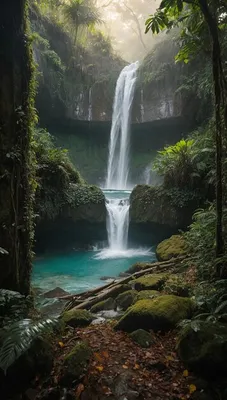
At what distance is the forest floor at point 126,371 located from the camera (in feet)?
8.34

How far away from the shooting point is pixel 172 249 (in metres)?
7.41

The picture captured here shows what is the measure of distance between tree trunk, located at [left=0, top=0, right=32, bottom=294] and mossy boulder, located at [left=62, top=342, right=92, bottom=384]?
1069 mm

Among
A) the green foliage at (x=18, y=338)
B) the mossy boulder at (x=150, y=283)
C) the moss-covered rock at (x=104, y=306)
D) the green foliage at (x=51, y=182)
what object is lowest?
the moss-covered rock at (x=104, y=306)

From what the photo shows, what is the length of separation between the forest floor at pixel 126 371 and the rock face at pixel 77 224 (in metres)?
8.16

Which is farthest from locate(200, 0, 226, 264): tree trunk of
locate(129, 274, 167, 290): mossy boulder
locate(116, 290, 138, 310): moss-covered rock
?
locate(116, 290, 138, 310): moss-covered rock

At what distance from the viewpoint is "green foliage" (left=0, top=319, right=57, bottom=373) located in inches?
80.7

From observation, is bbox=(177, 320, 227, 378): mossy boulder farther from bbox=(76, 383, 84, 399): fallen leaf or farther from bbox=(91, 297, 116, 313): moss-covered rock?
bbox=(91, 297, 116, 313): moss-covered rock

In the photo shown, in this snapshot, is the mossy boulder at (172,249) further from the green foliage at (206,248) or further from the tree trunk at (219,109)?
the tree trunk at (219,109)

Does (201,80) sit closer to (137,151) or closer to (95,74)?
(137,151)

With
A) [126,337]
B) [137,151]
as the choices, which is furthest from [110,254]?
[137,151]

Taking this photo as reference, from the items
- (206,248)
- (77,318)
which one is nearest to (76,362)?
(77,318)

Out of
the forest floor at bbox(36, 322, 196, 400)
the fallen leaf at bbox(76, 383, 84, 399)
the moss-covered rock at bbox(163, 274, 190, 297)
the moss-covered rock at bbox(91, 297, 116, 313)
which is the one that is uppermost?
the moss-covered rock at bbox(163, 274, 190, 297)

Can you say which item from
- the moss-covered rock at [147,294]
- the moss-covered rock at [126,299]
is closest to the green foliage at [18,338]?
the moss-covered rock at [147,294]

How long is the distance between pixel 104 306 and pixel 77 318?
84 centimetres
